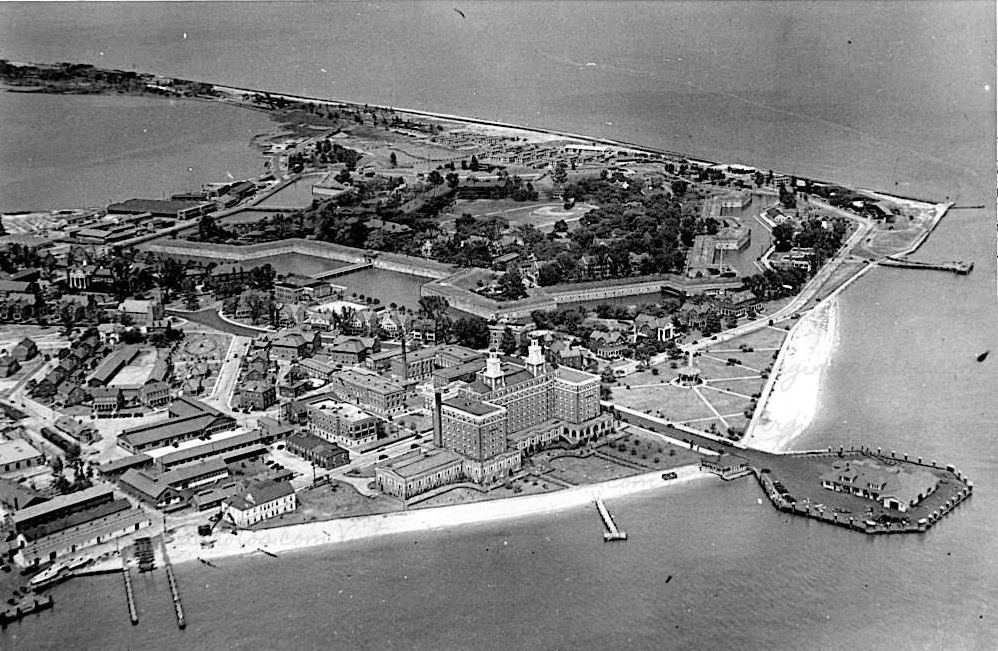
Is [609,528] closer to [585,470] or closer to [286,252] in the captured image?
[585,470]

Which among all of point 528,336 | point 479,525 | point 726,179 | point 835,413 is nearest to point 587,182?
point 726,179

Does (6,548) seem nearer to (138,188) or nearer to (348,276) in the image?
(348,276)

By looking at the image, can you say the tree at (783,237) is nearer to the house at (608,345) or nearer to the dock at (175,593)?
the house at (608,345)

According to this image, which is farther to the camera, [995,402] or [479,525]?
[995,402]

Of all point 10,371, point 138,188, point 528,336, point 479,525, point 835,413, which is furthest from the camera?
point 138,188

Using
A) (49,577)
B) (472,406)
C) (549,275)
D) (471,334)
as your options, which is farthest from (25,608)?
(549,275)

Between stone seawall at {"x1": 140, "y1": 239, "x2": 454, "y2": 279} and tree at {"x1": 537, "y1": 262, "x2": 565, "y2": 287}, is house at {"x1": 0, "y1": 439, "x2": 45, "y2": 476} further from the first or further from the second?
stone seawall at {"x1": 140, "y1": 239, "x2": 454, "y2": 279}
